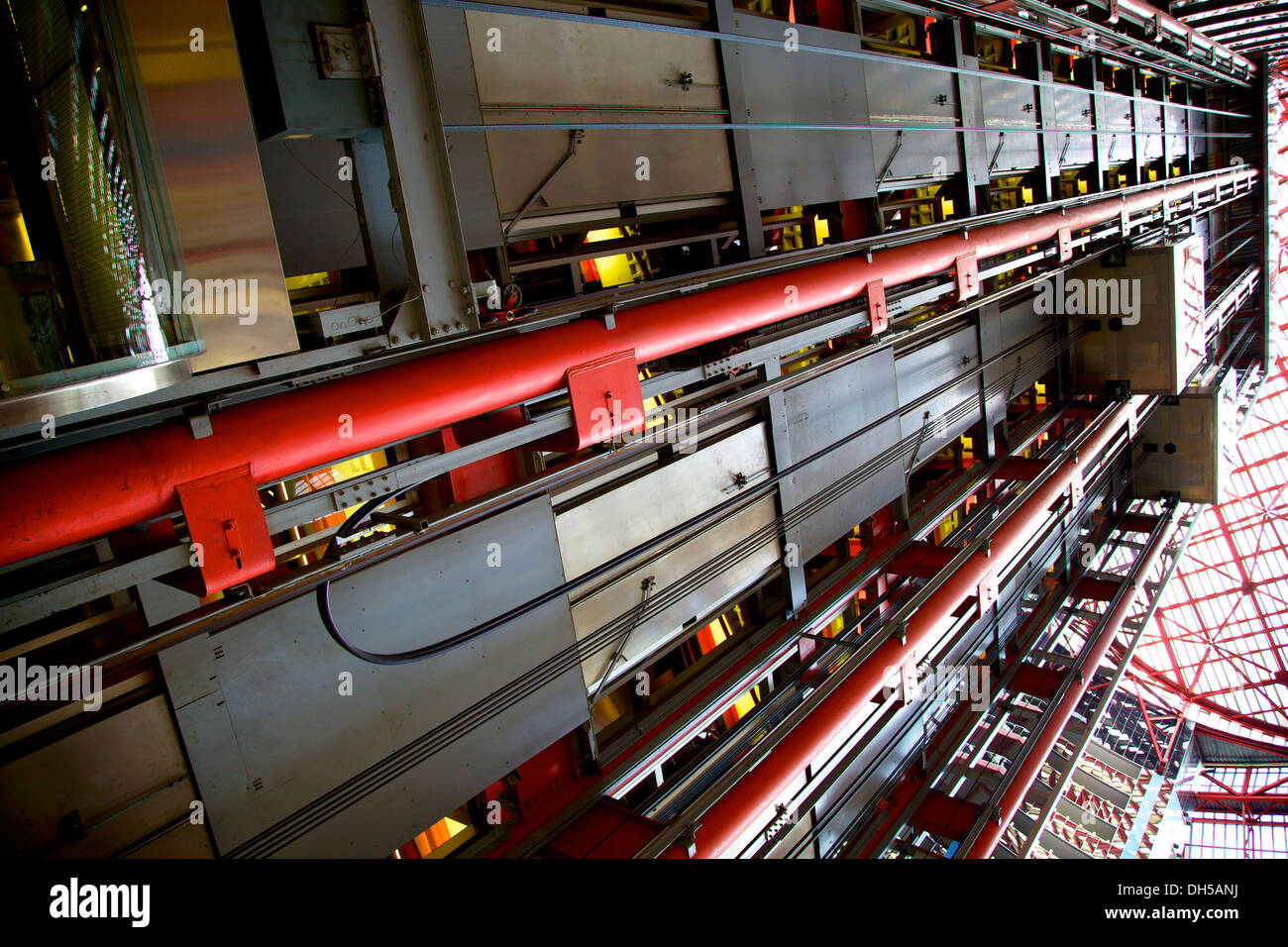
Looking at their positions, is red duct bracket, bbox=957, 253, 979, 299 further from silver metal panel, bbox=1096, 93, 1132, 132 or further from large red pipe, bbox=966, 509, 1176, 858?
silver metal panel, bbox=1096, 93, 1132, 132

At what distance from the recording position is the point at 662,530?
493 centimetres

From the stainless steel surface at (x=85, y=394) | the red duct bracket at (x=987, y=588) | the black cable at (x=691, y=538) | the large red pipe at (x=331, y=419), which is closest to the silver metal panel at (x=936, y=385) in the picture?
the black cable at (x=691, y=538)

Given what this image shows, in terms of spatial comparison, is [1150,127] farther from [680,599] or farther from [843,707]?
[680,599]

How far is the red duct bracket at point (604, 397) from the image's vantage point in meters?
3.32

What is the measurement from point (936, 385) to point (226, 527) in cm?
712

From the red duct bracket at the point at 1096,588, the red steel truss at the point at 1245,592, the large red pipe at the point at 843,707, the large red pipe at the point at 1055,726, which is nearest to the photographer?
the large red pipe at the point at 843,707

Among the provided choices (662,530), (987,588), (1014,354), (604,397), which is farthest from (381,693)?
(1014,354)

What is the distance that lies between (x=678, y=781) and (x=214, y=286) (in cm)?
371

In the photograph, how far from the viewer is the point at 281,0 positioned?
2639 mm

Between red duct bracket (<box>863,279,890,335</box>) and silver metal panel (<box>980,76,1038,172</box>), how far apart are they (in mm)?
3678

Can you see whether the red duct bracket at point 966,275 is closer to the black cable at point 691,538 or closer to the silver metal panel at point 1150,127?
the black cable at point 691,538

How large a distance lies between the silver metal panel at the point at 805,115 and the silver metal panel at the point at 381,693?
123 inches

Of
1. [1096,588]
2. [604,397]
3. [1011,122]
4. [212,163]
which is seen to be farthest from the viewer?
[1096,588]
